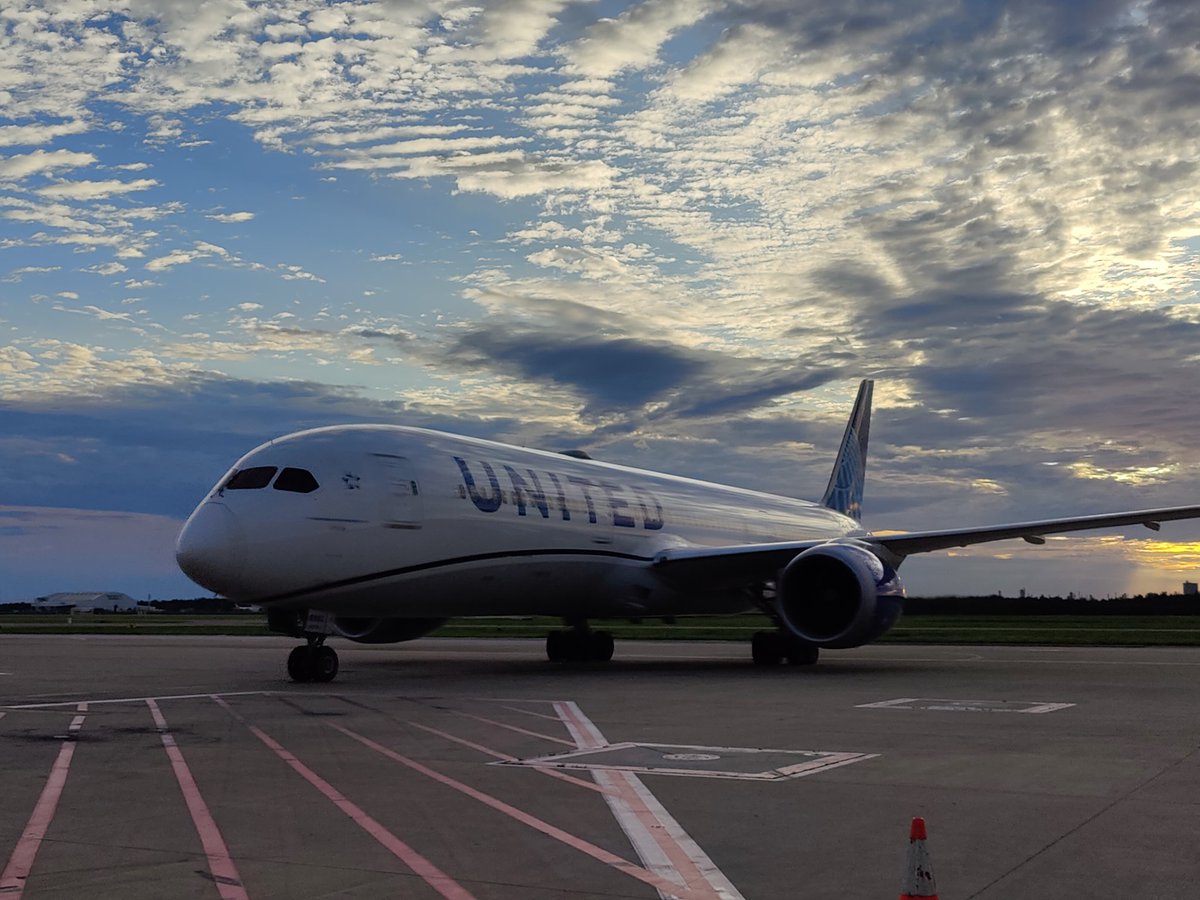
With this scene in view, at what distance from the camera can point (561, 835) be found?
685 centimetres

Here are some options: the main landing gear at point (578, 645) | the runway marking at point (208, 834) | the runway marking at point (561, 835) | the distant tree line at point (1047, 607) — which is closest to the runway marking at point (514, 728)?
the runway marking at point (561, 835)

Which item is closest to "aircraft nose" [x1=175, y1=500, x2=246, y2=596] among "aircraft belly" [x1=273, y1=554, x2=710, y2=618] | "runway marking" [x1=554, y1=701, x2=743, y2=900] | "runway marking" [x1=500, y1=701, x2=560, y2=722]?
"aircraft belly" [x1=273, y1=554, x2=710, y2=618]

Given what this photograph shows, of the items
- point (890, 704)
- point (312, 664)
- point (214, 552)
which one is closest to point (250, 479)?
point (214, 552)

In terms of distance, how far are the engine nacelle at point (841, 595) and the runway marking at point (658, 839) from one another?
12327 mm

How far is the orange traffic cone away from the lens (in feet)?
14.5

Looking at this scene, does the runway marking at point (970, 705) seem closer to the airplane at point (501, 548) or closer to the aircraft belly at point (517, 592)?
the airplane at point (501, 548)

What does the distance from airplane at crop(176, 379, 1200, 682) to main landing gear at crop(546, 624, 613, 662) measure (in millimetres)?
35

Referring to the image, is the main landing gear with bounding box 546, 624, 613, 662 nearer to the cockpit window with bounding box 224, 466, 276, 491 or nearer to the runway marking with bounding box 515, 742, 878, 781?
the cockpit window with bounding box 224, 466, 276, 491

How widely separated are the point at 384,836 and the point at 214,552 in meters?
10.4

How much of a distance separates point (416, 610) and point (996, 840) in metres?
13.4

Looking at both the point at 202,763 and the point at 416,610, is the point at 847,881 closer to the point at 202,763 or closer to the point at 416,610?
the point at 202,763

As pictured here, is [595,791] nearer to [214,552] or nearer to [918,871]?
[918,871]

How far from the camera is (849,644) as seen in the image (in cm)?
2086

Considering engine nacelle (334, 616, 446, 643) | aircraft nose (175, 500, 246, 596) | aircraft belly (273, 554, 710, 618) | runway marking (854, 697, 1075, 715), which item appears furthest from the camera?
engine nacelle (334, 616, 446, 643)
